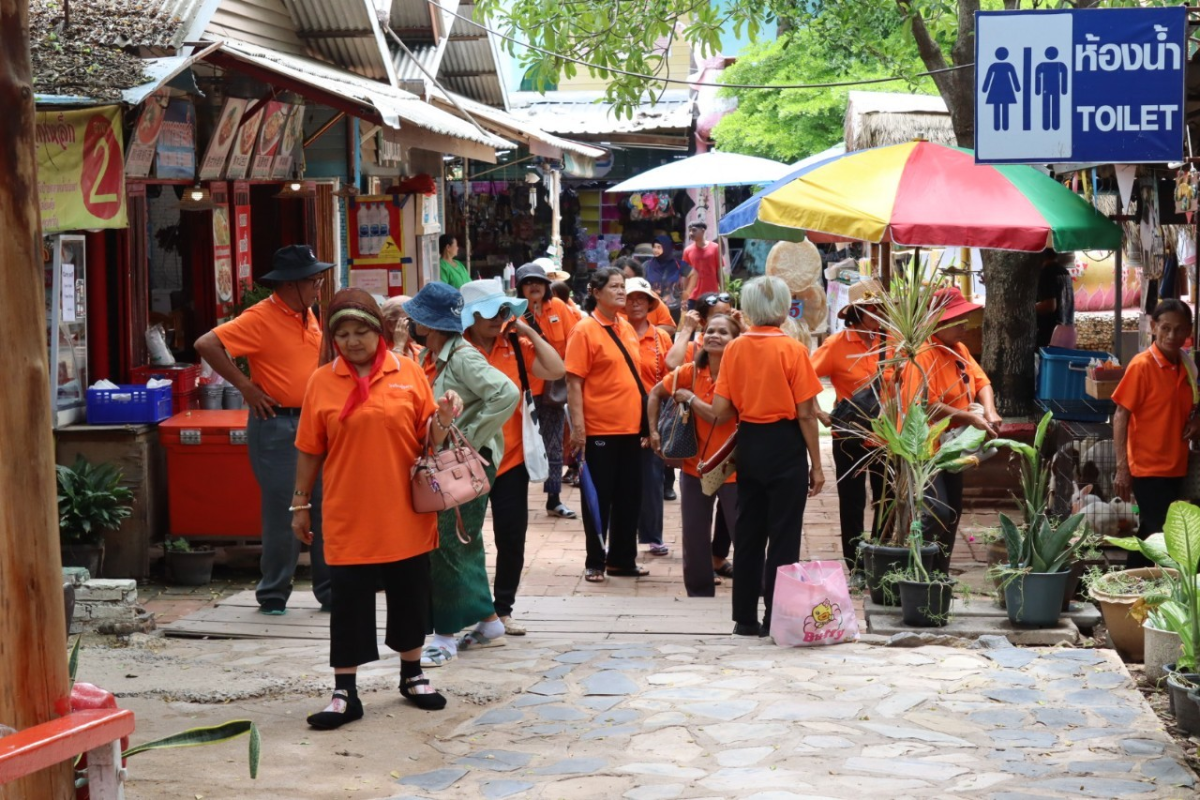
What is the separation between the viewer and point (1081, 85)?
6844 millimetres

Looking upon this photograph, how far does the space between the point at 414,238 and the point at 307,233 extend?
2835mm

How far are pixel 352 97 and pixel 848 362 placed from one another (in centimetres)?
377

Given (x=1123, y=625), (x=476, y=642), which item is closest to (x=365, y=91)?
(x=476, y=642)

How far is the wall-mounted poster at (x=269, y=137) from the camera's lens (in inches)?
446

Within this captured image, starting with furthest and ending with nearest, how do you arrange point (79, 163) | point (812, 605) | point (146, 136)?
point (146, 136) < point (79, 163) < point (812, 605)

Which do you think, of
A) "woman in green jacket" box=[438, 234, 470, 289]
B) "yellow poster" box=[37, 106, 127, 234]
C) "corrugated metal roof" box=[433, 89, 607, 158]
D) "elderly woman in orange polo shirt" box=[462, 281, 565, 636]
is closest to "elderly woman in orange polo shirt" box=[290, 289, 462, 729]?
"elderly woman in orange polo shirt" box=[462, 281, 565, 636]

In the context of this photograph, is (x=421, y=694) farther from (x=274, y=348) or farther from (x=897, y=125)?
(x=897, y=125)

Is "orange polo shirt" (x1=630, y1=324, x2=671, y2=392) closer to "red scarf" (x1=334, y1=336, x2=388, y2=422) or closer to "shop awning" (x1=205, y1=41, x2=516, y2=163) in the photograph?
"shop awning" (x1=205, y1=41, x2=516, y2=163)

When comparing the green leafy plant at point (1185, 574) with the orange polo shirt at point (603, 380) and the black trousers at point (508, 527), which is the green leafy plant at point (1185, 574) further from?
the orange polo shirt at point (603, 380)

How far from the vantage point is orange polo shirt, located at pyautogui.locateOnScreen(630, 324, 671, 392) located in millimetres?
9484

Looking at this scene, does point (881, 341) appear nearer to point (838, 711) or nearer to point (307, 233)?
point (838, 711)

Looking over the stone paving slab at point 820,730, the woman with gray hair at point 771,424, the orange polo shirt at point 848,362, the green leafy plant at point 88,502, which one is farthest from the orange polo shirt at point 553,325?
the stone paving slab at point 820,730

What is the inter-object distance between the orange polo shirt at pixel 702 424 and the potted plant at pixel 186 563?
A: 3010 mm

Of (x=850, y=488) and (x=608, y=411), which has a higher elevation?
(x=608, y=411)
